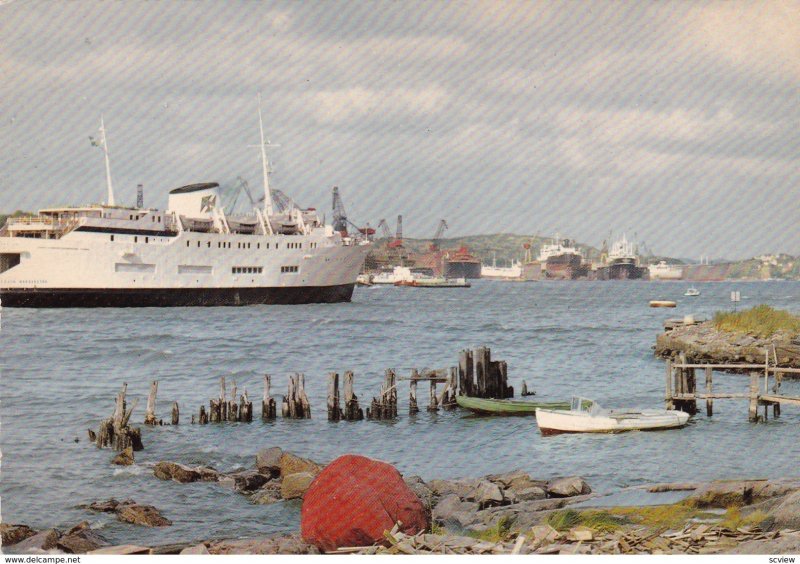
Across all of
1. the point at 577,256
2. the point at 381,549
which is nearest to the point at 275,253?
the point at 381,549

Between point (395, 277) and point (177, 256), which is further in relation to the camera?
point (395, 277)

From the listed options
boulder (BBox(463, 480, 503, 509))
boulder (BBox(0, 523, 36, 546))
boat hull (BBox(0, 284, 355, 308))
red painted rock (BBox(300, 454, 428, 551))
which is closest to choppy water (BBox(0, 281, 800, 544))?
boulder (BBox(0, 523, 36, 546))

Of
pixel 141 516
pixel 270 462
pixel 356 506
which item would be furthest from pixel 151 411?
pixel 356 506

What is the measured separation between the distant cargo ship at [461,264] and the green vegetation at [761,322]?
49214mm

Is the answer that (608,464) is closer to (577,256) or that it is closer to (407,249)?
(407,249)

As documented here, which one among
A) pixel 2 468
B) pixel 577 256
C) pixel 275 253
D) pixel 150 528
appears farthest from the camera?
pixel 577 256

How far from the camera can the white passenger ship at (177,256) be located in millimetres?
35031

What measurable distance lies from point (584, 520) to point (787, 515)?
1.37 meters

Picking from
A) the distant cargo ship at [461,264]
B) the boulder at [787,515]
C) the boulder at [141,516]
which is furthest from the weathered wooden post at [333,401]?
the distant cargo ship at [461,264]

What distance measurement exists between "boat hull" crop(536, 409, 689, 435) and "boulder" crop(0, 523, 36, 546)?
271 inches

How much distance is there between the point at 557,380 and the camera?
17.7 metres

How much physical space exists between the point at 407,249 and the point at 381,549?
69.6m

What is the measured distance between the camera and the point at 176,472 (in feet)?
29.4

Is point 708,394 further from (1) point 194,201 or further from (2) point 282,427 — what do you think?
(1) point 194,201
